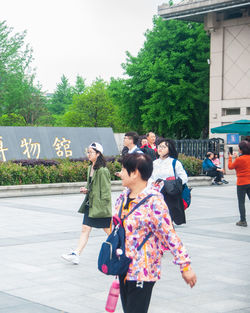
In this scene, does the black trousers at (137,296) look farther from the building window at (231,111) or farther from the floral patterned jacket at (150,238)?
the building window at (231,111)

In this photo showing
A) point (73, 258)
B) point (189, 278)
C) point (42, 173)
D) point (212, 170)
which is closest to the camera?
point (189, 278)

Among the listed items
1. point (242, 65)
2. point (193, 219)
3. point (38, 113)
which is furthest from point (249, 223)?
point (38, 113)

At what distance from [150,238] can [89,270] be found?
11.6ft

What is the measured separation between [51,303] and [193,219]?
6.78 meters

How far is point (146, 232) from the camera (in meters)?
3.81

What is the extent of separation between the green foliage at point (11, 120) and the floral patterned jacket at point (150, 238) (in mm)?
50175

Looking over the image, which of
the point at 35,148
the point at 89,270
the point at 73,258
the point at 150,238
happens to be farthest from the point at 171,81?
the point at 150,238

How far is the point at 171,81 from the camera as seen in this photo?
123 feet

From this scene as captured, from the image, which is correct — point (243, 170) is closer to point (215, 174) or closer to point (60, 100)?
point (215, 174)

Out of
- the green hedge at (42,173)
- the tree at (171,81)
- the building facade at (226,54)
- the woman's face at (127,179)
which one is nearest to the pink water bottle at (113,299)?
the woman's face at (127,179)

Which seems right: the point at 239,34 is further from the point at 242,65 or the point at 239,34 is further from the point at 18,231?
the point at 18,231

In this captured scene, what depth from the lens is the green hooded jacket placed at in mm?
7551

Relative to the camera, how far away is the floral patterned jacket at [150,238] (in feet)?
12.3

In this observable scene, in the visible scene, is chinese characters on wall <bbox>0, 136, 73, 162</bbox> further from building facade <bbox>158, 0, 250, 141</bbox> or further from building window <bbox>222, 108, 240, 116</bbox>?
building window <bbox>222, 108, 240, 116</bbox>
